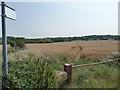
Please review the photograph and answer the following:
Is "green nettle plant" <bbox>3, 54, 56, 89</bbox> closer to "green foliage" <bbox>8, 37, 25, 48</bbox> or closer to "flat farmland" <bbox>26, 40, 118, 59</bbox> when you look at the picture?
"flat farmland" <bbox>26, 40, 118, 59</bbox>

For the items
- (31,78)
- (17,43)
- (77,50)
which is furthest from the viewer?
(17,43)

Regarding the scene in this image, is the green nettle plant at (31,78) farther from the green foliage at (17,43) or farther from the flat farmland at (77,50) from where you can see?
the green foliage at (17,43)

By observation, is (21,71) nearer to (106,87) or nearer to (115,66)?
(106,87)

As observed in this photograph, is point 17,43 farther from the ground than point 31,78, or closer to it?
farther from the ground

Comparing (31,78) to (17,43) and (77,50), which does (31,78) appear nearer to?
(77,50)

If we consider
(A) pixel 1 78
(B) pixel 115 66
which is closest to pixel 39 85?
(A) pixel 1 78

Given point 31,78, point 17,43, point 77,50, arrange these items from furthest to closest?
point 17,43, point 77,50, point 31,78

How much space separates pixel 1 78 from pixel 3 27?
1.09 metres

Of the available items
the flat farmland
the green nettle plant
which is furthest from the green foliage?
the green nettle plant

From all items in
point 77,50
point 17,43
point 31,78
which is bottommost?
point 77,50

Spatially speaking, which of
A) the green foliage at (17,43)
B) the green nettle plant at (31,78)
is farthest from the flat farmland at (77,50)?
the green nettle plant at (31,78)

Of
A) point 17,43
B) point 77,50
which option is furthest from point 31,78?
point 17,43

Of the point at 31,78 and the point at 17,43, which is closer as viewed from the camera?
the point at 31,78

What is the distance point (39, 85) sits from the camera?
20.2 feet
